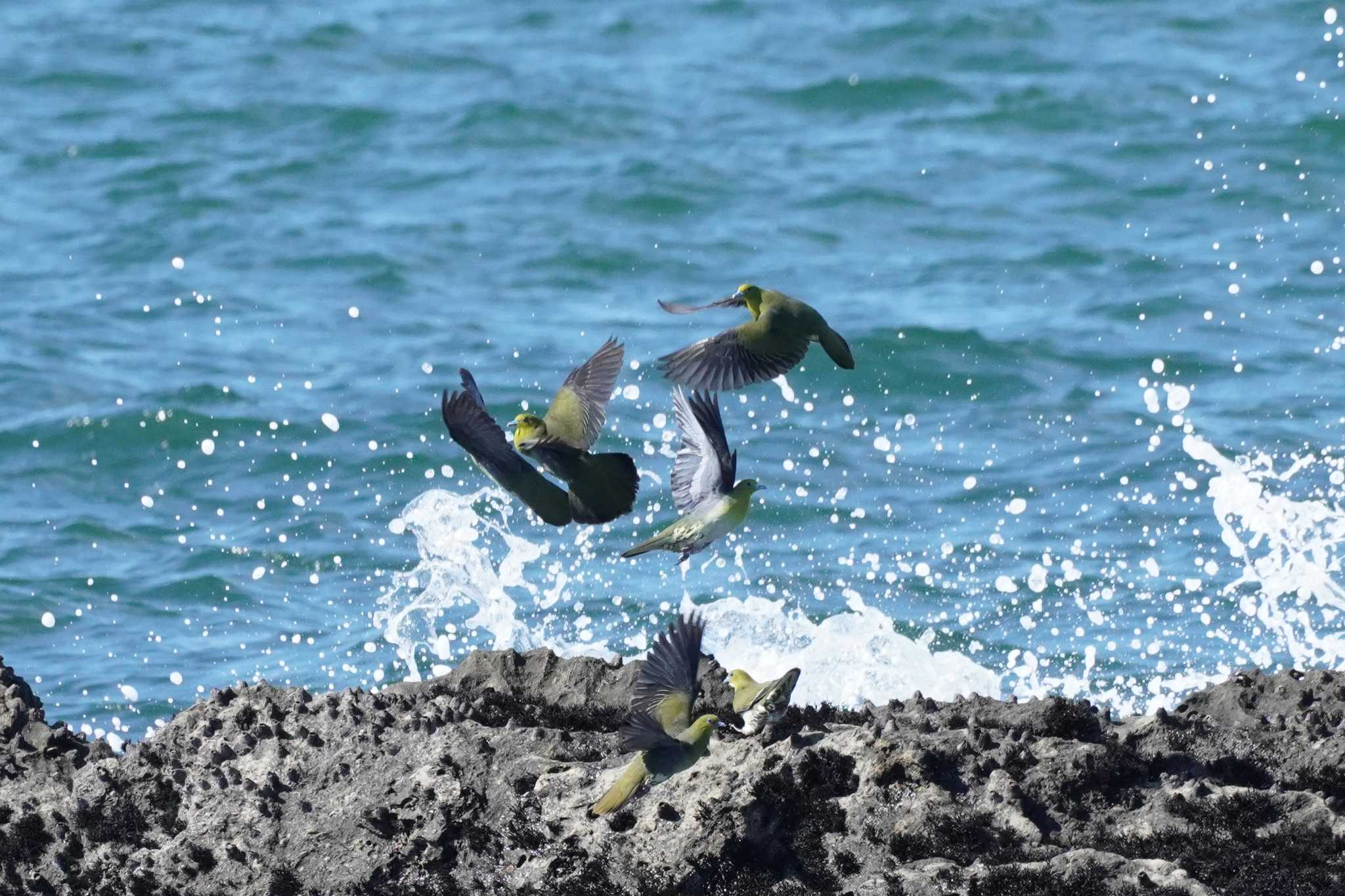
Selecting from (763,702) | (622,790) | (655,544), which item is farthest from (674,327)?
→ (622,790)

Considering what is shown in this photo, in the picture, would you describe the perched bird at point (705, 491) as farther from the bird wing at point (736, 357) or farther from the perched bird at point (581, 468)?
the perched bird at point (581, 468)

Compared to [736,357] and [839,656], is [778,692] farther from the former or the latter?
[839,656]

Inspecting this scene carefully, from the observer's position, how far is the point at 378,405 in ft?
45.6

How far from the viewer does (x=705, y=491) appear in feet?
20.6

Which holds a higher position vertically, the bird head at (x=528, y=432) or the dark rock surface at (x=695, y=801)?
the bird head at (x=528, y=432)

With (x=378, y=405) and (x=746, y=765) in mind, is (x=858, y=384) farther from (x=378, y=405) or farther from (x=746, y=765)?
(x=746, y=765)

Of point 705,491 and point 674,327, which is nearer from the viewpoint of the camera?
point 705,491

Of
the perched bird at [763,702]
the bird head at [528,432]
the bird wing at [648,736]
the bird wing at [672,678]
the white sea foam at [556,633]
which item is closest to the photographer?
the bird wing at [648,736]

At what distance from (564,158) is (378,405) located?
5.47 meters

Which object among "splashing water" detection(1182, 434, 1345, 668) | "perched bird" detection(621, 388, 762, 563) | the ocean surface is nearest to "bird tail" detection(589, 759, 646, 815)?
"perched bird" detection(621, 388, 762, 563)

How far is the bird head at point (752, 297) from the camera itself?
629cm

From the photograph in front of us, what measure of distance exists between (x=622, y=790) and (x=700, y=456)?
1.29 metres

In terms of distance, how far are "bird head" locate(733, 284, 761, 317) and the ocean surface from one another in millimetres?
2491

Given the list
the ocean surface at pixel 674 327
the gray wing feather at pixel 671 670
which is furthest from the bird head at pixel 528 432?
the ocean surface at pixel 674 327
